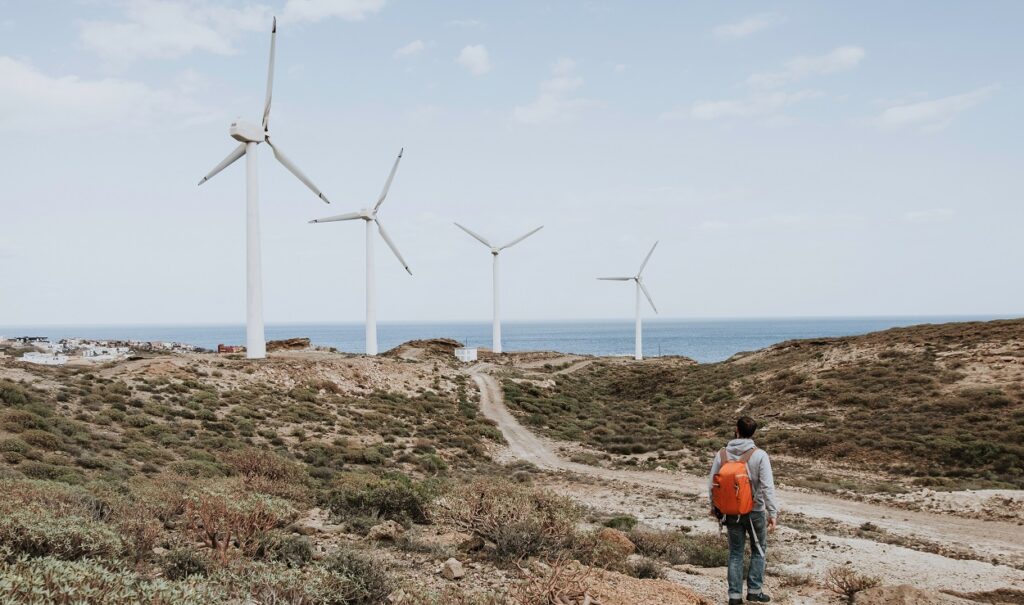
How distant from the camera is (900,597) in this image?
8.84 m

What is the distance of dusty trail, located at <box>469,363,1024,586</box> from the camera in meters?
14.9

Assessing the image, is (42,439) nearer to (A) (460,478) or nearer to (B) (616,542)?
(A) (460,478)

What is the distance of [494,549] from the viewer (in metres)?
11.4

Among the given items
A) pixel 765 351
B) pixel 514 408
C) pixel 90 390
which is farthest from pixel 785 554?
pixel 765 351

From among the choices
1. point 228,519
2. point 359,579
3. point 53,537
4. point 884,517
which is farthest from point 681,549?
point 53,537

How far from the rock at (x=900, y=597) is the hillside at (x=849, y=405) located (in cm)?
1728

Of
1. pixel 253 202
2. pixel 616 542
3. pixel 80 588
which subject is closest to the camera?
pixel 80 588

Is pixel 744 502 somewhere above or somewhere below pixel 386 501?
above

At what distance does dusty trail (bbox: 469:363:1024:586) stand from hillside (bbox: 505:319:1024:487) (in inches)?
163

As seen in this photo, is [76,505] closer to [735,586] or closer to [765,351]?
[735,586]

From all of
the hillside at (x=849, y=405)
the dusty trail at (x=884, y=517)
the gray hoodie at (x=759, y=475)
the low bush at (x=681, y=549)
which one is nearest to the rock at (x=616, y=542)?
the low bush at (x=681, y=549)

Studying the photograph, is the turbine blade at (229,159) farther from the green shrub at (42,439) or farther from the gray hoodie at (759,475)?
the gray hoodie at (759,475)

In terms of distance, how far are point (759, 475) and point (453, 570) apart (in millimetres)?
5003

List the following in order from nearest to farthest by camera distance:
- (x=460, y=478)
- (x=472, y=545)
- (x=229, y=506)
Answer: (x=229, y=506)
(x=472, y=545)
(x=460, y=478)
